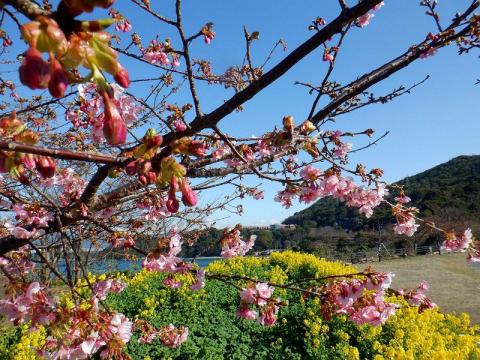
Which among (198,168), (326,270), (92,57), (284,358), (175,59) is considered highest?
(175,59)

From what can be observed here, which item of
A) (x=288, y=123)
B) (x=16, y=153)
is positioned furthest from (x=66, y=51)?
(x=288, y=123)

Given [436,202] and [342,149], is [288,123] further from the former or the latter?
[436,202]

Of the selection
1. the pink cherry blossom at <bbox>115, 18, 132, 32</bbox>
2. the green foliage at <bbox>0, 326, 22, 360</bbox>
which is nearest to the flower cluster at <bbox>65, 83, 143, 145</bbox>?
the pink cherry blossom at <bbox>115, 18, 132, 32</bbox>

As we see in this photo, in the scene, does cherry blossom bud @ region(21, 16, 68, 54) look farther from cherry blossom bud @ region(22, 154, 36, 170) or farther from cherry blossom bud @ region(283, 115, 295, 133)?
cherry blossom bud @ region(283, 115, 295, 133)

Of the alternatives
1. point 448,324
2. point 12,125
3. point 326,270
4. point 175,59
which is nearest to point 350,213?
point 326,270

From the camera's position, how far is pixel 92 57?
619 millimetres

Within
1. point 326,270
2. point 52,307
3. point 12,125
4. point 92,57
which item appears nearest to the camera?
point 92,57

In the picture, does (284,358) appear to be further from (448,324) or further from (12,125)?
(12,125)

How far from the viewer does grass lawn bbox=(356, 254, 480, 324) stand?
1064 cm

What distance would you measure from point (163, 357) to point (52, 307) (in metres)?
3.58

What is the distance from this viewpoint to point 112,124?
665 millimetres

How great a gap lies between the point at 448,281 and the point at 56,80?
16822mm

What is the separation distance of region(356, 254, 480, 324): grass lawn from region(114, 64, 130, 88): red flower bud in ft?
34.0

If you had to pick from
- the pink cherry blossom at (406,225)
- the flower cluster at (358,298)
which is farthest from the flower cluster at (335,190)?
the flower cluster at (358,298)
